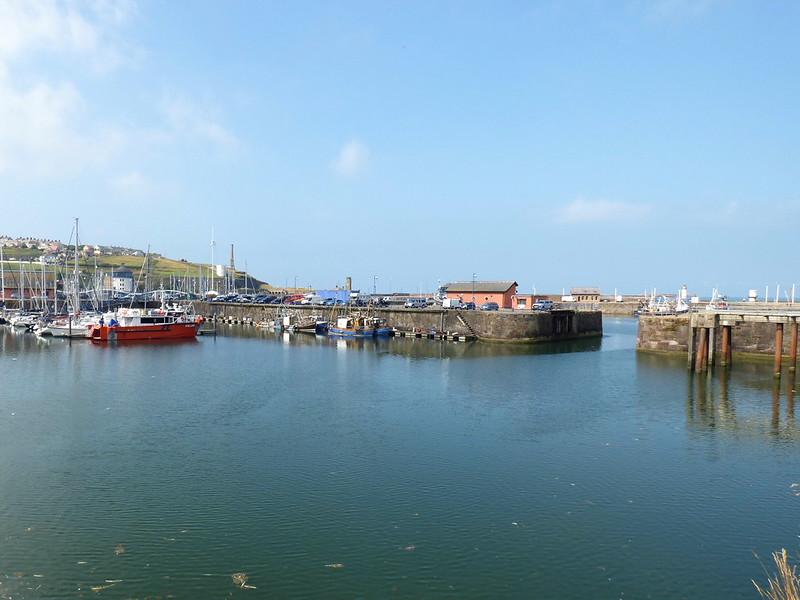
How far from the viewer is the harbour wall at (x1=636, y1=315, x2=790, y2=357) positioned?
4841 cm

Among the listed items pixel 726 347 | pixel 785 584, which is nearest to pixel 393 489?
pixel 785 584

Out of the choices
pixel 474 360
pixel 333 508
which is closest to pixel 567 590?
pixel 333 508

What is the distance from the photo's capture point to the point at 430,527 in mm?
15953

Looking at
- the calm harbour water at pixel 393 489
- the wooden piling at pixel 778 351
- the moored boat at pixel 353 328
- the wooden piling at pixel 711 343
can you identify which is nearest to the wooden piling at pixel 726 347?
the wooden piling at pixel 711 343

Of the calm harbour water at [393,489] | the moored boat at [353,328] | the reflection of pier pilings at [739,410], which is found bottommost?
the calm harbour water at [393,489]

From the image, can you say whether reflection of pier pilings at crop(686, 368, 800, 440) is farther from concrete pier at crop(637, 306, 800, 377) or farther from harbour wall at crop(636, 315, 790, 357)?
harbour wall at crop(636, 315, 790, 357)

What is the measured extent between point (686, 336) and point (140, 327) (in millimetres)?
53761

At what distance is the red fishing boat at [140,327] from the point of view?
62.4m

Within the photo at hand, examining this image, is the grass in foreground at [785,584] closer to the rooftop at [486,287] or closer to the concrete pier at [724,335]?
the concrete pier at [724,335]

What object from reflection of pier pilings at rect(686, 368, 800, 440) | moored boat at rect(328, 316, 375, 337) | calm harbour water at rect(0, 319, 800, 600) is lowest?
calm harbour water at rect(0, 319, 800, 600)

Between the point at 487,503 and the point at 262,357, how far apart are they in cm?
3783

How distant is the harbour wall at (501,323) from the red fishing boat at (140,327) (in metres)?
22.2

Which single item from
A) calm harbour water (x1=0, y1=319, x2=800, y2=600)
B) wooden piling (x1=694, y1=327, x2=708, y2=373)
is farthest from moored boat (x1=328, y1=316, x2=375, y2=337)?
wooden piling (x1=694, y1=327, x2=708, y2=373)

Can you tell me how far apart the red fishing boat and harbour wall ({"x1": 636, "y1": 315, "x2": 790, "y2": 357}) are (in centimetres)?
4860
